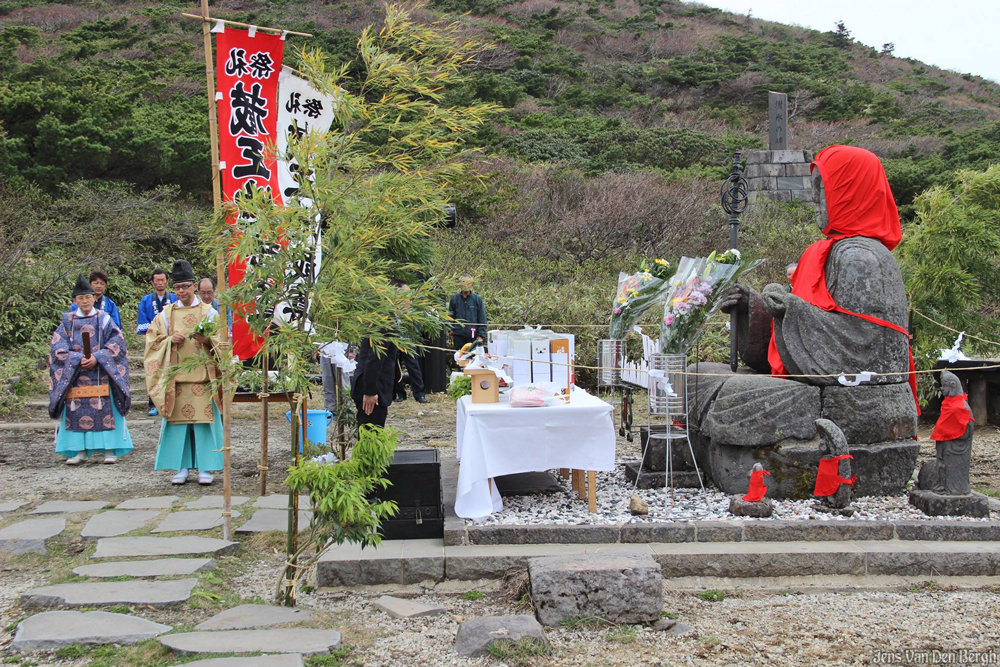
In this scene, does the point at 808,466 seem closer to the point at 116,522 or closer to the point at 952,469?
the point at 952,469

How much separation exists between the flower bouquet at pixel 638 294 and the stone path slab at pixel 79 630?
390cm

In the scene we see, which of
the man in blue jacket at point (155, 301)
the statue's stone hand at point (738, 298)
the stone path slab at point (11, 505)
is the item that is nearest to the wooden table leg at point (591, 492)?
the statue's stone hand at point (738, 298)

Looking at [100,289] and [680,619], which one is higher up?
[100,289]

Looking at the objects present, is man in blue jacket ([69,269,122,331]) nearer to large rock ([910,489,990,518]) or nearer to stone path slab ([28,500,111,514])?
stone path slab ([28,500,111,514])

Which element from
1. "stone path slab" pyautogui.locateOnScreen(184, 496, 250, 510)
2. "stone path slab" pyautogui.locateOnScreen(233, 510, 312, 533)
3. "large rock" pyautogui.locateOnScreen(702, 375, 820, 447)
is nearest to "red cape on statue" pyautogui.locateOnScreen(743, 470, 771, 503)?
"large rock" pyautogui.locateOnScreen(702, 375, 820, 447)

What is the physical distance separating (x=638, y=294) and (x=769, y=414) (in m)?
1.36

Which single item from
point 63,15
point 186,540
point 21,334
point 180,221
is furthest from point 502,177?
point 63,15

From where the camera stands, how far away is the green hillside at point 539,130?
1412 cm

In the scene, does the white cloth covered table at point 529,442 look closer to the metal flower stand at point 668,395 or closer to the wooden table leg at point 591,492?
the wooden table leg at point 591,492

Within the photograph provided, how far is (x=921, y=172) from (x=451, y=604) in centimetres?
2242

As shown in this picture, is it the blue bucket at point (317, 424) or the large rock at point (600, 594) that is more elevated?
the blue bucket at point (317, 424)

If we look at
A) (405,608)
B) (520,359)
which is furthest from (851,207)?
(405,608)

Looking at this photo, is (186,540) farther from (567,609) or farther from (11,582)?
(567,609)

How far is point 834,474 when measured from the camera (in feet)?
16.8
